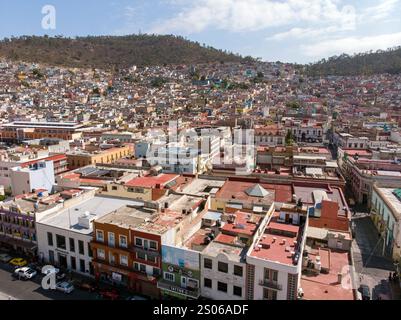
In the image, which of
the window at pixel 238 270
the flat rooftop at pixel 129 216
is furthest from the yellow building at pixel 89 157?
the window at pixel 238 270

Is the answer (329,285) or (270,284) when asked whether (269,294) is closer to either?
(270,284)

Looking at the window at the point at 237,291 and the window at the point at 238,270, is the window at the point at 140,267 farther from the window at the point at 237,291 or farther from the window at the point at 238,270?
the window at the point at 238,270

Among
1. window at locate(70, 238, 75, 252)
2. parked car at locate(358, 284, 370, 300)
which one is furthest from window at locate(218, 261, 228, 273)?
window at locate(70, 238, 75, 252)

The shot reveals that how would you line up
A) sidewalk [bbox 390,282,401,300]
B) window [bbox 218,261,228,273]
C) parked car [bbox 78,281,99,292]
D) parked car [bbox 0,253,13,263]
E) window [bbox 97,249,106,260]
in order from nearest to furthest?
window [bbox 218,261,228,273]
parked car [bbox 78,281,99,292]
sidewalk [bbox 390,282,401,300]
window [bbox 97,249,106,260]
parked car [bbox 0,253,13,263]

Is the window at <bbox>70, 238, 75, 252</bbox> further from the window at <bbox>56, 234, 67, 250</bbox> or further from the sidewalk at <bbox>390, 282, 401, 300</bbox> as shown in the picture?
the sidewalk at <bbox>390, 282, 401, 300</bbox>
